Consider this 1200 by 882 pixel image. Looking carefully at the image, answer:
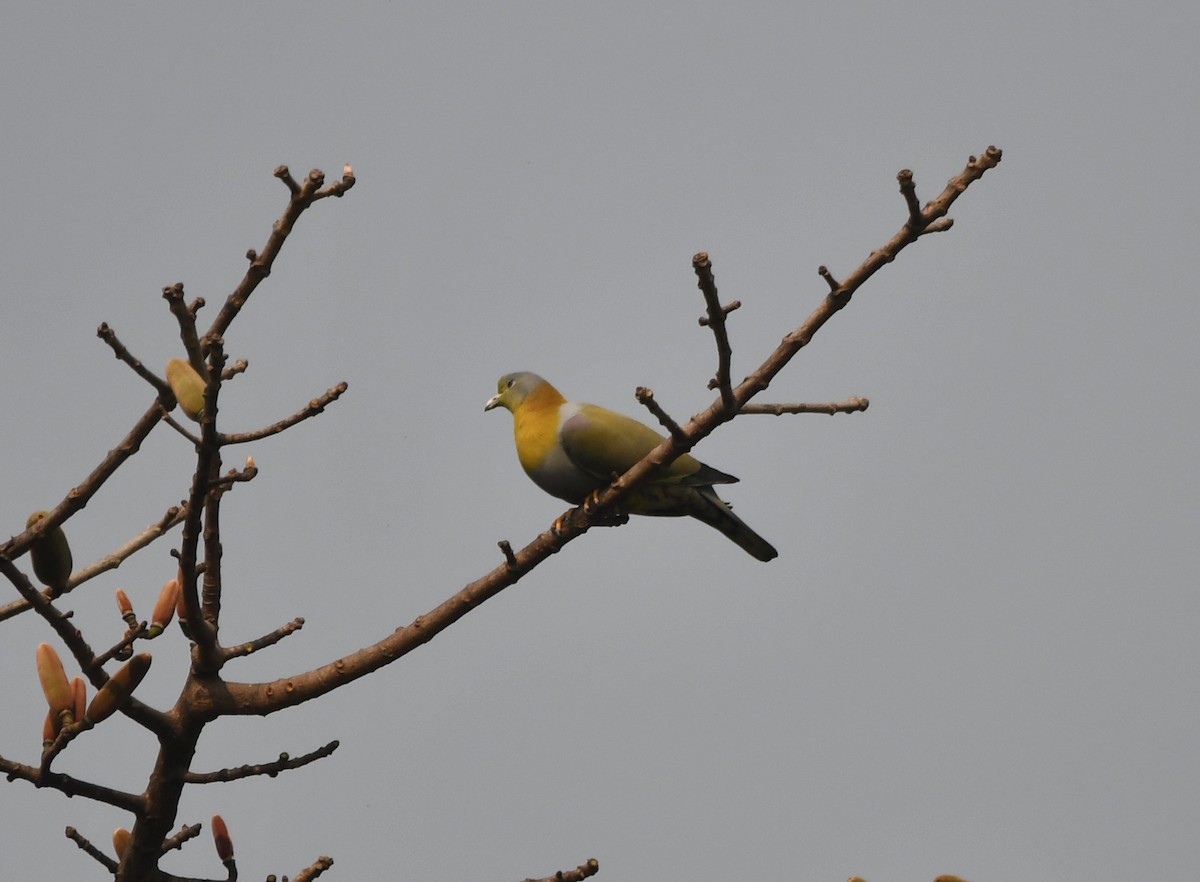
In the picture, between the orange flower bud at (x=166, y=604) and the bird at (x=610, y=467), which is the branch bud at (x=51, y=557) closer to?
the orange flower bud at (x=166, y=604)

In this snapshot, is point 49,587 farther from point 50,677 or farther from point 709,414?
point 709,414

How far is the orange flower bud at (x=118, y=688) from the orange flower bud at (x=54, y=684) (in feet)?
0.34

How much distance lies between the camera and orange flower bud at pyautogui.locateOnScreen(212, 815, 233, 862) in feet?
13.9

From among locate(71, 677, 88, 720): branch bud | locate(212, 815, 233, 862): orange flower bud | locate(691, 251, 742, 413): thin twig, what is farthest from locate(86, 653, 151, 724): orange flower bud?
locate(691, 251, 742, 413): thin twig

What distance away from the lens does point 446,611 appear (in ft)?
13.3

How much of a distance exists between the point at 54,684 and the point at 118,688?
0.76 feet

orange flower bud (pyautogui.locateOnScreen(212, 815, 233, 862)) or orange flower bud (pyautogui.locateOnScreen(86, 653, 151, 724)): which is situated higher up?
orange flower bud (pyautogui.locateOnScreen(86, 653, 151, 724))

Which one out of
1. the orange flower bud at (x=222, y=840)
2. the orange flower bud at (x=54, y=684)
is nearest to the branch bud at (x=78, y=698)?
the orange flower bud at (x=54, y=684)

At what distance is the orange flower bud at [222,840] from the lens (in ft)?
13.9

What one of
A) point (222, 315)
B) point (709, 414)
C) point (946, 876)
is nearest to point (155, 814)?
point (222, 315)

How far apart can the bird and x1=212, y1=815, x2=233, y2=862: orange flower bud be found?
6.53ft

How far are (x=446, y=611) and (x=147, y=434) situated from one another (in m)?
1.02

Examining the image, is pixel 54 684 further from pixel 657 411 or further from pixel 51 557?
pixel 657 411

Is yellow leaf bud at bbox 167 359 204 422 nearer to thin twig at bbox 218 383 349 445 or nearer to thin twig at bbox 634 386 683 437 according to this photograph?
thin twig at bbox 218 383 349 445
